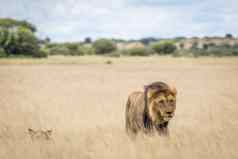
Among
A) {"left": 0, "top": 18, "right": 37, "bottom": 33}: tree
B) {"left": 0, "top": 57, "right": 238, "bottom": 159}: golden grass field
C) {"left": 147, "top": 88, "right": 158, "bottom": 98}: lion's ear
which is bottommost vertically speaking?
{"left": 0, "top": 57, "right": 238, "bottom": 159}: golden grass field

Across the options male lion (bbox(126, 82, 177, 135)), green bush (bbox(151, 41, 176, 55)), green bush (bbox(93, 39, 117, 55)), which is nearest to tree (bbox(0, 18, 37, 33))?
green bush (bbox(93, 39, 117, 55))

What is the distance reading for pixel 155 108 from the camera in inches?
226

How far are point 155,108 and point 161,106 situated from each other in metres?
0.09

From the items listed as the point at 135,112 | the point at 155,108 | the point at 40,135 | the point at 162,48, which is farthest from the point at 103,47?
the point at 155,108

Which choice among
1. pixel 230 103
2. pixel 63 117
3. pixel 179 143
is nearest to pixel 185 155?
pixel 179 143

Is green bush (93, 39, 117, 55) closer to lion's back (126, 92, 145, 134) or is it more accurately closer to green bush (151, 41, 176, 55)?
green bush (151, 41, 176, 55)

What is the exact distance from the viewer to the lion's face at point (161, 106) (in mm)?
5711

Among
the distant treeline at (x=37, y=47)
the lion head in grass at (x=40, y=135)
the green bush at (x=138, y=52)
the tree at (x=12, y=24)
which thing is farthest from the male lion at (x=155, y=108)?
the green bush at (x=138, y=52)

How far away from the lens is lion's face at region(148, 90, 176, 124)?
18.7 feet

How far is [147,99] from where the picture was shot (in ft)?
19.0

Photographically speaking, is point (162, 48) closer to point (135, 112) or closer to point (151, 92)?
point (135, 112)

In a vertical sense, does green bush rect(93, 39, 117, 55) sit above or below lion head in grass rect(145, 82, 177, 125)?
below

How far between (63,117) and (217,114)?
3.21m

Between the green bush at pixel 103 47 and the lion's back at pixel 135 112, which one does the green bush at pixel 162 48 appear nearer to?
the green bush at pixel 103 47
